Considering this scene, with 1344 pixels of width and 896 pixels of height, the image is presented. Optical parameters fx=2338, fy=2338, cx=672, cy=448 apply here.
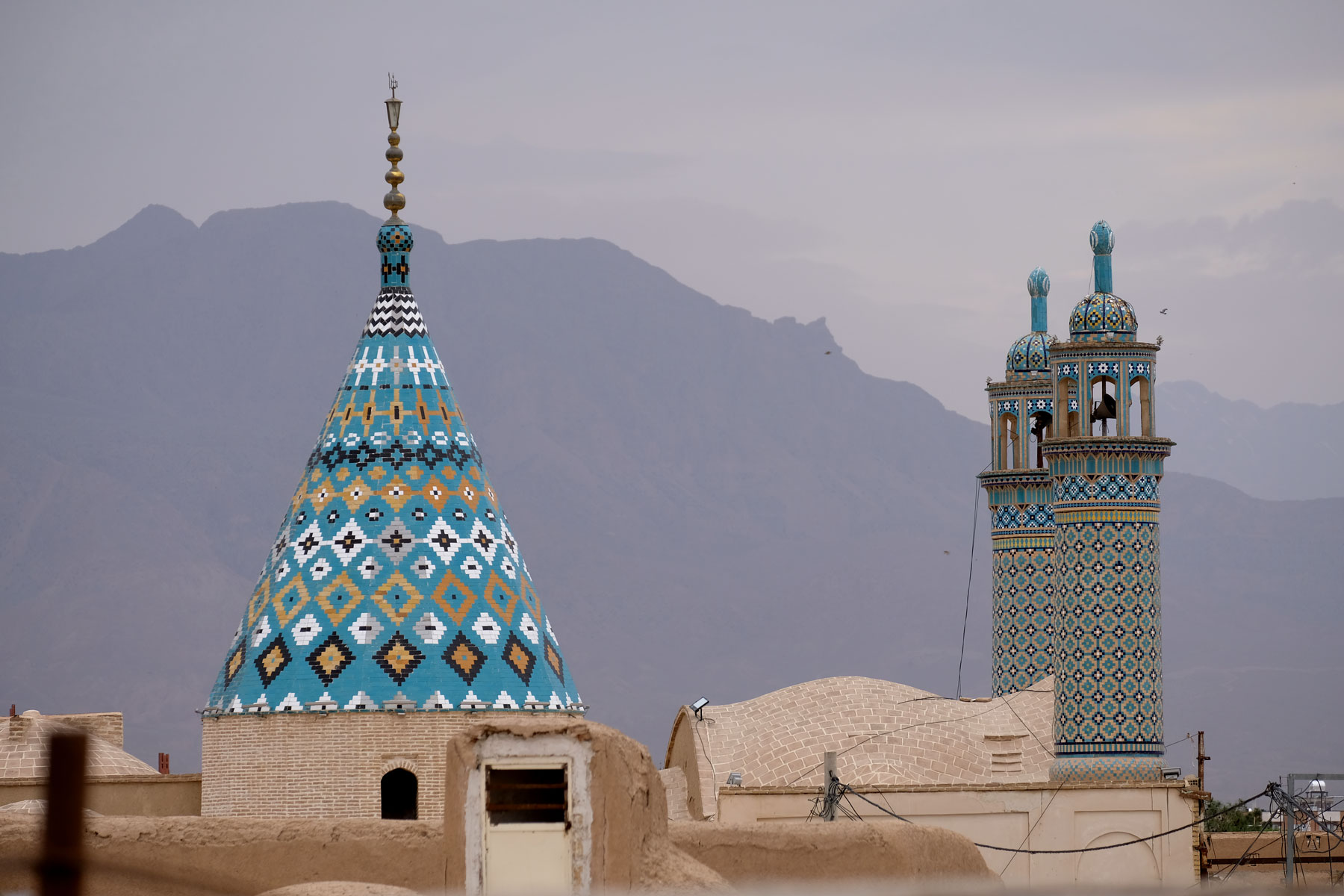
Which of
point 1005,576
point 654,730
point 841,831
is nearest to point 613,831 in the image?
point 841,831

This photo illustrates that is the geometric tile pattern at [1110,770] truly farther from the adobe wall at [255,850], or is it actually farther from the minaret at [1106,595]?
the adobe wall at [255,850]

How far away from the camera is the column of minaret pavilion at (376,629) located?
58.8 ft

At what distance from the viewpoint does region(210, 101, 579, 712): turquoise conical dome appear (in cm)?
1806

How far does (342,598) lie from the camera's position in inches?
719

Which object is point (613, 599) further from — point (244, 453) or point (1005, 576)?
point (1005, 576)

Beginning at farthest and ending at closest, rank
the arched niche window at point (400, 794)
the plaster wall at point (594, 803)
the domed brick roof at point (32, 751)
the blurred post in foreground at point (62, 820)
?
the domed brick roof at point (32, 751) < the arched niche window at point (400, 794) < the plaster wall at point (594, 803) < the blurred post in foreground at point (62, 820)

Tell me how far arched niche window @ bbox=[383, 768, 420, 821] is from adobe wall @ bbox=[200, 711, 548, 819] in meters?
0.25

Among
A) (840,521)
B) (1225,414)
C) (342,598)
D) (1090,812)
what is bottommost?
(1090,812)

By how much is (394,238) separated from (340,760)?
4.75 metres

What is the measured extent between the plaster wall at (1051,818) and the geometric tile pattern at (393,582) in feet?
9.20

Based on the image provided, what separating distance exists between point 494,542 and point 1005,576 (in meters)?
Answer: 12.4

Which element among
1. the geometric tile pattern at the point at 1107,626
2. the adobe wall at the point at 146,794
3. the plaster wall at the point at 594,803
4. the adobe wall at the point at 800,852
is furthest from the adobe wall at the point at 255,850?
the geometric tile pattern at the point at 1107,626

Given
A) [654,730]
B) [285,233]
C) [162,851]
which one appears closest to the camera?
[162,851]

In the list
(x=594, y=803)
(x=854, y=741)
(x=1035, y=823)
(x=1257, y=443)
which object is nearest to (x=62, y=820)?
(x=594, y=803)
